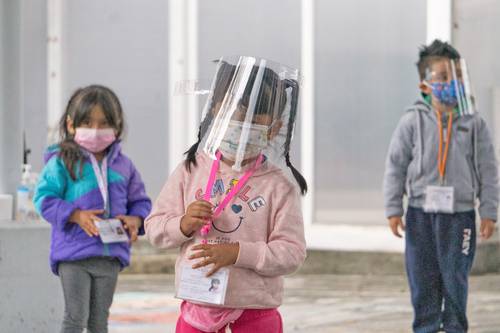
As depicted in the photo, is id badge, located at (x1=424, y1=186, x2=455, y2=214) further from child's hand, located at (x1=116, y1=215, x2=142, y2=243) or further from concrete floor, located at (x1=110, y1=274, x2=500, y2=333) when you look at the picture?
child's hand, located at (x1=116, y1=215, x2=142, y2=243)

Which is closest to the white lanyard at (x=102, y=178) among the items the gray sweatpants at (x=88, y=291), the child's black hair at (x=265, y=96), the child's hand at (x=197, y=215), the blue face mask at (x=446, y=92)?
the gray sweatpants at (x=88, y=291)

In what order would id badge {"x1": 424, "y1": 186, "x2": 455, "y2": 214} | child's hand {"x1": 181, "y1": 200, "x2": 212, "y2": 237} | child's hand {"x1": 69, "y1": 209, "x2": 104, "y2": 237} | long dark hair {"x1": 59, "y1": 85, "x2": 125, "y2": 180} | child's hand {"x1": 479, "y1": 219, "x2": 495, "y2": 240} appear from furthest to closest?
child's hand {"x1": 479, "y1": 219, "x2": 495, "y2": 240} → id badge {"x1": 424, "y1": 186, "x2": 455, "y2": 214} → long dark hair {"x1": 59, "y1": 85, "x2": 125, "y2": 180} → child's hand {"x1": 69, "y1": 209, "x2": 104, "y2": 237} → child's hand {"x1": 181, "y1": 200, "x2": 212, "y2": 237}

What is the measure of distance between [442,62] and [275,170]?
2.83 meters

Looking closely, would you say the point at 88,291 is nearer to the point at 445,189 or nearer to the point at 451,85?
the point at 445,189

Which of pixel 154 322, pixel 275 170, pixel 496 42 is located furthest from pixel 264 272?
pixel 496 42

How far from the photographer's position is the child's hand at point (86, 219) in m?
5.37

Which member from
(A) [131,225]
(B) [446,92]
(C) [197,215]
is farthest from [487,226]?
(C) [197,215]

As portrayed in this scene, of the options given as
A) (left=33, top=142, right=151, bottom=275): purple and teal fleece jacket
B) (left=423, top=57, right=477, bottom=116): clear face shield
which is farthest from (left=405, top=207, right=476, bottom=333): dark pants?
(left=33, top=142, right=151, bottom=275): purple and teal fleece jacket

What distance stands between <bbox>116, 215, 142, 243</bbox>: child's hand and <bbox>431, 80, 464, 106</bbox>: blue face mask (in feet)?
6.44

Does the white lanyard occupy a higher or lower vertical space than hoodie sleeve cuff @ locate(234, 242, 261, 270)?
higher

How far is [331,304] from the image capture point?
8.79m

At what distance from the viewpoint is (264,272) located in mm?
3824

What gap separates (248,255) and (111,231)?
179 cm

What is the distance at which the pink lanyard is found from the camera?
3.85 meters
